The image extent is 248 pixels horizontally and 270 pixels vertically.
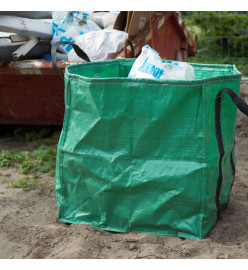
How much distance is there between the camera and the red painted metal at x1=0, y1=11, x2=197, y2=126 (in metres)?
3.62

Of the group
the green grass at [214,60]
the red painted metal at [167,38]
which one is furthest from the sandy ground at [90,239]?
the green grass at [214,60]

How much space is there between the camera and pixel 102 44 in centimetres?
330

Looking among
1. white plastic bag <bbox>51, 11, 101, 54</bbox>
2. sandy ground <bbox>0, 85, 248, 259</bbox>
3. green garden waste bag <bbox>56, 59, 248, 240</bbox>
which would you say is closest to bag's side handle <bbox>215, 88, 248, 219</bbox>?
green garden waste bag <bbox>56, 59, 248, 240</bbox>

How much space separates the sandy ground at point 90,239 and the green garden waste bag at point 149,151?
7cm

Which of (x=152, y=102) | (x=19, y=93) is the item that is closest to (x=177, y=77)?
(x=152, y=102)

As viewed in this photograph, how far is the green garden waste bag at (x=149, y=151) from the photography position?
2.00 m

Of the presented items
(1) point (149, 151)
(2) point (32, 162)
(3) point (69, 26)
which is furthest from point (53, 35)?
(1) point (149, 151)

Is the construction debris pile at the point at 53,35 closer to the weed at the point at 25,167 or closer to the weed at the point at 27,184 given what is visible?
the weed at the point at 25,167

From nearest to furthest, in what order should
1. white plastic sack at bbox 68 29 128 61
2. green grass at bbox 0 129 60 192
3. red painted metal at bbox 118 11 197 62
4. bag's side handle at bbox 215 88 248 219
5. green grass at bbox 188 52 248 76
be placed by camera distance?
bag's side handle at bbox 215 88 248 219 < green grass at bbox 0 129 60 192 < white plastic sack at bbox 68 29 128 61 < red painted metal at bbox 118 11 197 62 < green grass at bbox 188 52 248 76

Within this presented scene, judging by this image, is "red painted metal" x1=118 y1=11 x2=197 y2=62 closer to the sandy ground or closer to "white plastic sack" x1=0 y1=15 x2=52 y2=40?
"white plastic sack" x1=0 y1=15 x2=52 y2=40

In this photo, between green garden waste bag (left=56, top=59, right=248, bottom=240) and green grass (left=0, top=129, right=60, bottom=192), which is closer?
green garden waste bag (left=56, top=59, right=248, bottom=240)

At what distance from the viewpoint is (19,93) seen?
3.91m

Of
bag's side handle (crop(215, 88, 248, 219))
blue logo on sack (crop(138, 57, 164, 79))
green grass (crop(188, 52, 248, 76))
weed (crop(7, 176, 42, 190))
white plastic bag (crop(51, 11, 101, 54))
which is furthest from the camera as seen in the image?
green grass (crop(188, 52, 248, 76))

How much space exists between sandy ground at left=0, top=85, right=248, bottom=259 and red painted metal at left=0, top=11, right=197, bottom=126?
1298mm
